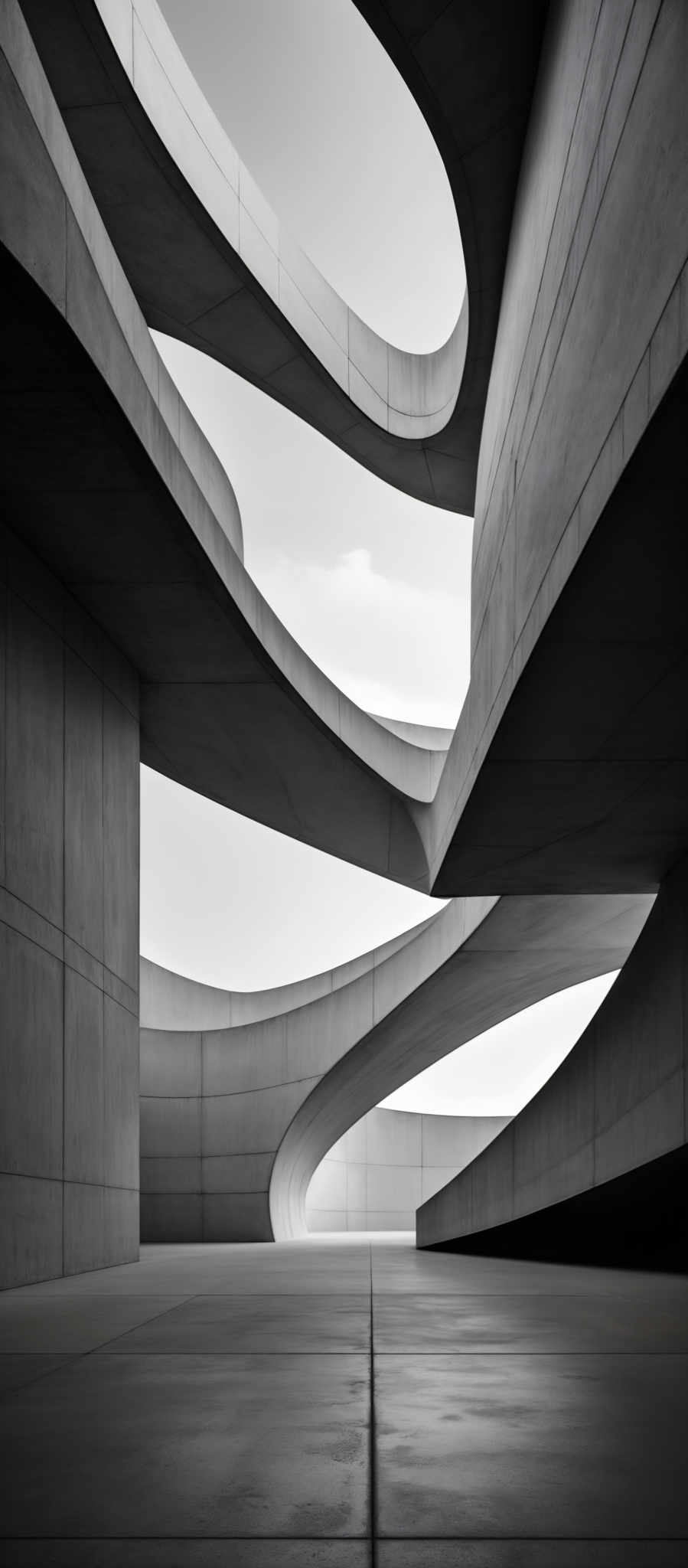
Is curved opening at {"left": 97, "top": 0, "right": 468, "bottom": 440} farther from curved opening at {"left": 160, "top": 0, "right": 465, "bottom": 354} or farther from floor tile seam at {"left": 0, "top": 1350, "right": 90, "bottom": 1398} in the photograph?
floor tile seam at {"left": 0, "top": 1350, "right": 90, "bottom": 1398}

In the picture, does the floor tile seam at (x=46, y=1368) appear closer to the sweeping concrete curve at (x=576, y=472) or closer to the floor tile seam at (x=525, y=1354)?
the floor tile seam at (x=525, y=1354)

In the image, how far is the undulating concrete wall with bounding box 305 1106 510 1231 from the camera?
34.7 meters

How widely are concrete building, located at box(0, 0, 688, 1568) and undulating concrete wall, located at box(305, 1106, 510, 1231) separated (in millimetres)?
Answer: 14982

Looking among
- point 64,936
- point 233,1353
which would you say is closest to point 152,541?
point 64,936

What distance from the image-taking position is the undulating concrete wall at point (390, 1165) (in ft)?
114

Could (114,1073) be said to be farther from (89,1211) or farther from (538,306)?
(538,306)

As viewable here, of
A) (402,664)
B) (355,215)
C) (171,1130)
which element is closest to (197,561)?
(355,215)

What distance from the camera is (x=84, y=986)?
12445 millimetres

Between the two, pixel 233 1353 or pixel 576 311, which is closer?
pixel 233 1353

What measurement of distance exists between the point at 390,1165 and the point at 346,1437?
33104mm

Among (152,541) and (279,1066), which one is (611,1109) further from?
(279,1066)

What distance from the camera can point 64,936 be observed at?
11.8 meters

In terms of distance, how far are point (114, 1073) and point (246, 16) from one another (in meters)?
14.9

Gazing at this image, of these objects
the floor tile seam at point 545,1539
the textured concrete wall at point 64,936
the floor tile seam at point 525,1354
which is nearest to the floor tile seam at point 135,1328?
the floor tile seam at point 525,1354
